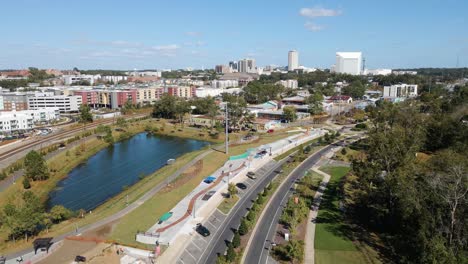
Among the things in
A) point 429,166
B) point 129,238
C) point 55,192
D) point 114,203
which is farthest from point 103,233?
point 429,166

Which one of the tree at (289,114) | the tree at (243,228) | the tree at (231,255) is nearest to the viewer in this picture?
the tree at (231,255)

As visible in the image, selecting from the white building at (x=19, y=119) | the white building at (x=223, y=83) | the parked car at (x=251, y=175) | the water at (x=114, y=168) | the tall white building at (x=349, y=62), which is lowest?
the water at (x=114, y=168)

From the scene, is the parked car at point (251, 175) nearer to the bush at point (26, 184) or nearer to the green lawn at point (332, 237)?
the green lawn at point (332, 237)

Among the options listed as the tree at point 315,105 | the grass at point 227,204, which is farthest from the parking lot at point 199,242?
the tree at point 315,105

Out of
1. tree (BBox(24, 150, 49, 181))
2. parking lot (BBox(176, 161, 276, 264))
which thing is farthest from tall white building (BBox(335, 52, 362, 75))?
parking lot (BBox(176, 161, 276, 264))

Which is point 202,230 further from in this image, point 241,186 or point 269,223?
point 241,186

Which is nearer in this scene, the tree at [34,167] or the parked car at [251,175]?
the tree at [34,167]

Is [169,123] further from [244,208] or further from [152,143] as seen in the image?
[244,208]
